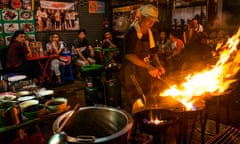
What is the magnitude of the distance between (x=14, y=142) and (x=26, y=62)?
6.06 metres

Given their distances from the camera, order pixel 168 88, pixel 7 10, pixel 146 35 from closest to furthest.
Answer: pixel 168 88, pixel 146 35, pixel 7 10

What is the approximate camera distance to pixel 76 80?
10.2m

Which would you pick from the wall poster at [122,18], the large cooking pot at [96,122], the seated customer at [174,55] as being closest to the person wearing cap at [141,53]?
the large cooking pot at [96,122]

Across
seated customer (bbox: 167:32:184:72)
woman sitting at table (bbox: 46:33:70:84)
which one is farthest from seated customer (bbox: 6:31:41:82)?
seated customer (bbox: 167:32:184:72)

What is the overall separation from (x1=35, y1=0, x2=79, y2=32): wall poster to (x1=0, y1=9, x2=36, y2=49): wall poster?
1.39 ft

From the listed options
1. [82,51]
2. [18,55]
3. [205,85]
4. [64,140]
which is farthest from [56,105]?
[82,51]

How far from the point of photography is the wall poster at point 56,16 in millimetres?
10328

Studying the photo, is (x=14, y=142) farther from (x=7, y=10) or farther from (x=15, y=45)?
(x=7, y=10)

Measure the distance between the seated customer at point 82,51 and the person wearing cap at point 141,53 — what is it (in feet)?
16.2

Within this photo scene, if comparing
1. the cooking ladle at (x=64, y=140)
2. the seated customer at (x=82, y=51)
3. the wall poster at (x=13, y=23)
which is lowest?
the cooking ladle at (x=64, y=140)

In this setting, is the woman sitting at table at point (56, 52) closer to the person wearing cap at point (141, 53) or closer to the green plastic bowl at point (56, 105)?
the person wearing cap at point (141, 53)

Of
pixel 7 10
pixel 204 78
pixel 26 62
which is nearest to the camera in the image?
pixel 204 78

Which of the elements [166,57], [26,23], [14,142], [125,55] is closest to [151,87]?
[125,55]

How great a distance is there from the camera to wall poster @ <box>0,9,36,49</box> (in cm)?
914
